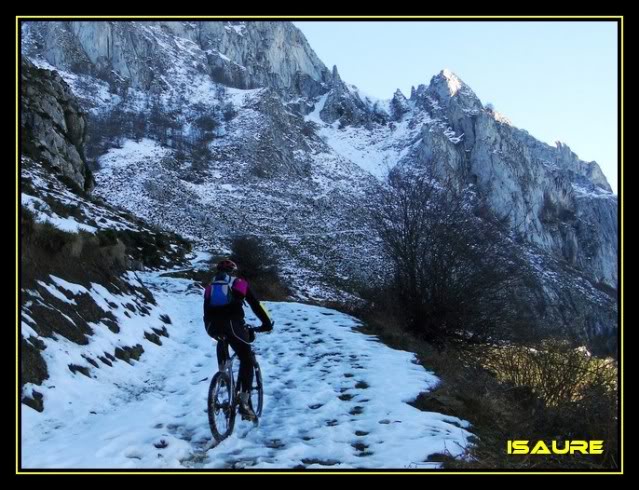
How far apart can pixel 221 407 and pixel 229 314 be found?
97 cm

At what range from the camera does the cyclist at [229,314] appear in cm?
511

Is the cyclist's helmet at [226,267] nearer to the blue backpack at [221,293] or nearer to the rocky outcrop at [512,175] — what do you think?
the blue backpack at [221,293]

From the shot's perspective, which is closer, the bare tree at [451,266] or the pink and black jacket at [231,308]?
the pink and black jacket at [231,308]

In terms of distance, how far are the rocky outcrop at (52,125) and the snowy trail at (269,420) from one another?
14.1 m

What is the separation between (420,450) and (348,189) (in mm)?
72783

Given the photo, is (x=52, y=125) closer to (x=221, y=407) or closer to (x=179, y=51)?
(x=221, y=407)

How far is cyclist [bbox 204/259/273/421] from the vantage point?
201 inches

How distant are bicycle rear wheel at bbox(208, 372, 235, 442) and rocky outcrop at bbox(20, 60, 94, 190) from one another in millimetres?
15987

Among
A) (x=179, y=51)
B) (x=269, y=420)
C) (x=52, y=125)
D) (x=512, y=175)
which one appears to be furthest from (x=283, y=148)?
(x=269, y=420)

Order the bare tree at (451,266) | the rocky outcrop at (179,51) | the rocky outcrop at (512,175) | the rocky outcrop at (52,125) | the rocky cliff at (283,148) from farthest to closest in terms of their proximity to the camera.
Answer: the rocky outcrop at (512,175), the rocky outcrop at (179,51), the rocky cliff at (283,148), the rocky outcrop at (52,125), the bare tree at (451,266)

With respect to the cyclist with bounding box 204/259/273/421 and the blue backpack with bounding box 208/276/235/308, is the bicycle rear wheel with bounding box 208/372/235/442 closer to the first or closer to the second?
the cyclist with bounding box 204/259/273/421

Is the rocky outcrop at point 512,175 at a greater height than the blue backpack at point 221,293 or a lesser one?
greater

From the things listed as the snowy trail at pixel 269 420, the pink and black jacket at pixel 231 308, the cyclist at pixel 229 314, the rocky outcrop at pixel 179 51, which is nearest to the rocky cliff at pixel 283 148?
A: the rocky outcrop at pixel 179 51

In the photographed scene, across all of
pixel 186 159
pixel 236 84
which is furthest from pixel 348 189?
pixel 236 84
